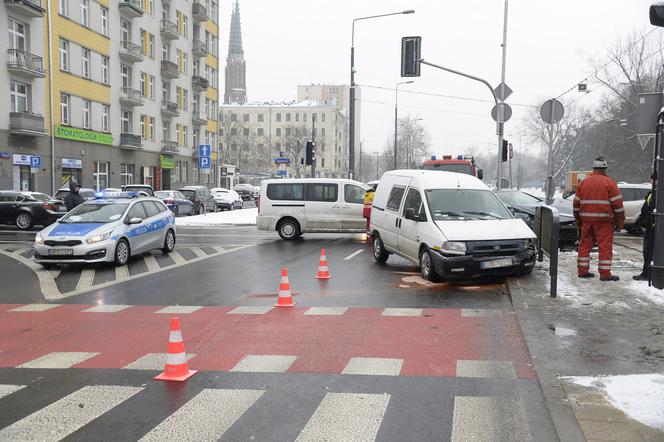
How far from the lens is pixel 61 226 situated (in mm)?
13008

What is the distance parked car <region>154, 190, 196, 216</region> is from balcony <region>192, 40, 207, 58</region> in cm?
2783

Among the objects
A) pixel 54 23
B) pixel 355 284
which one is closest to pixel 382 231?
pixel 355 284

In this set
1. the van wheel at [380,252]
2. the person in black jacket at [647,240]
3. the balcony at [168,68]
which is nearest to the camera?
the person in black jacket at [647,240]

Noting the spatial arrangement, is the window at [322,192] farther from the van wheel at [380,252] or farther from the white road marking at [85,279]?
the white road marking at [85,279]

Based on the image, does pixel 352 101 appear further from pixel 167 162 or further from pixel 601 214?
pixel 167 162

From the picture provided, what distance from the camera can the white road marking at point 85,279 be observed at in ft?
34.8

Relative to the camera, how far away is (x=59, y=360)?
600 cm

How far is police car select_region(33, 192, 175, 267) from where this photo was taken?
12367mm

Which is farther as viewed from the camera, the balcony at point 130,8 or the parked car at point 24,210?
the balcony at point 130,8

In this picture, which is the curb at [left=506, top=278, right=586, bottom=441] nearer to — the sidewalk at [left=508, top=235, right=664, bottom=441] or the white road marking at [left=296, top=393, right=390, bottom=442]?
the sidewalk at [left=508, top=235, right=664, bottom=441]

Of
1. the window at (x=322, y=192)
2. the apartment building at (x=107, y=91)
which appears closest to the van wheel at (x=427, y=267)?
the window at (x=322, y=192)

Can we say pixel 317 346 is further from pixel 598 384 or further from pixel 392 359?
pixel 598 384

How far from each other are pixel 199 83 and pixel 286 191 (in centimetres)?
4109

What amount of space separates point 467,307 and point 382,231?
15.4 ft
